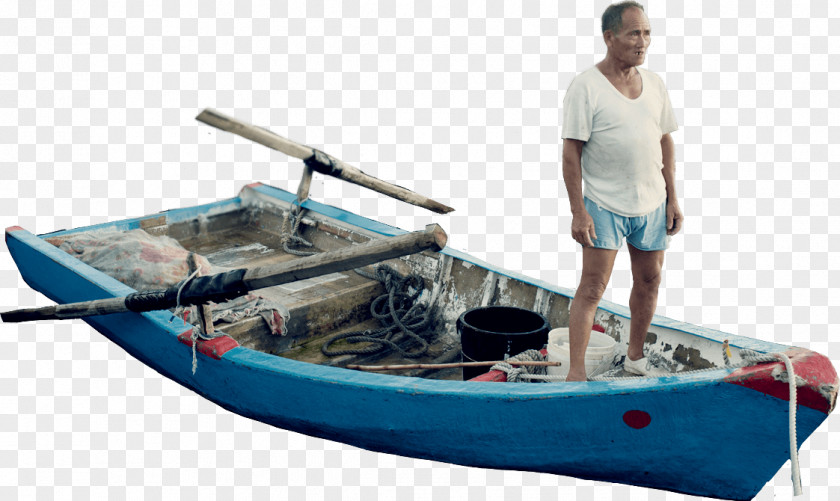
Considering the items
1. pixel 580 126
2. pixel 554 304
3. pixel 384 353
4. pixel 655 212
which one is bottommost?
pixel 384 353

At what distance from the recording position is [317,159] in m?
4.17

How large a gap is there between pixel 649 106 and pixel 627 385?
1.18 m

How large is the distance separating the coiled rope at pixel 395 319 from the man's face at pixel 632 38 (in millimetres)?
2070

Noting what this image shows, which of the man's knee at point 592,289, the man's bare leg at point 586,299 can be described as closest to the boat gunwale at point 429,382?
the man's bare leg at point 586,299

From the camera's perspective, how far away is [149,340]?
16.0 ft

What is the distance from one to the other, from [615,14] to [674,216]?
942 mm

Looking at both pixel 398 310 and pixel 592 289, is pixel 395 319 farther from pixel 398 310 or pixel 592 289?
pixel 592 289

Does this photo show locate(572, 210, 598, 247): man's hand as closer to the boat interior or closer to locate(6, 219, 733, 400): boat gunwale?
locate(6, 219, 733, 400): boat gunwale

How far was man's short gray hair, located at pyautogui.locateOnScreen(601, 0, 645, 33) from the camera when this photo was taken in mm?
3725

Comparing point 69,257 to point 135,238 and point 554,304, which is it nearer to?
point 135,238

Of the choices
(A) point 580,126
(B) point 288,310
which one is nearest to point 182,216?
(B) point 288,310

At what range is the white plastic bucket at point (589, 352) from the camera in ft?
14.1

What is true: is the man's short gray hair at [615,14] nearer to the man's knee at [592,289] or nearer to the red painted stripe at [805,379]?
the man's knee at [592,289]

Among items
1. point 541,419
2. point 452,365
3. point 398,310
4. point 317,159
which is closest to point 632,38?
point 317,159
